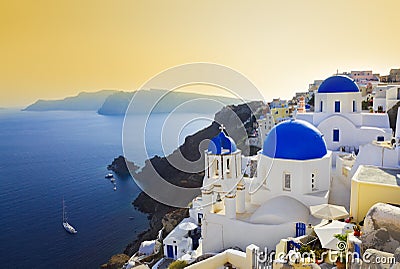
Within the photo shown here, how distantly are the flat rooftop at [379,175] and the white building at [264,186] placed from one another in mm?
1776

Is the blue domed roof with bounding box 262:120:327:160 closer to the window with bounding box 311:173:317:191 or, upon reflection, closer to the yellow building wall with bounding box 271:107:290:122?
the window with bounding box 311:173:317:191

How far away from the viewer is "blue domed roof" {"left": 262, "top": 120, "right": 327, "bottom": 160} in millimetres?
10344

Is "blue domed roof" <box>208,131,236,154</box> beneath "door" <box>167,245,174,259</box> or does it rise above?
above

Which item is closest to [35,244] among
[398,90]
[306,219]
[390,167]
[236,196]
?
[236,196]

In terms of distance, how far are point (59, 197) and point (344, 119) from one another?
38.2 metres

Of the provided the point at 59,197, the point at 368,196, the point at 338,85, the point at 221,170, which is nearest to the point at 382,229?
the point at 368,196

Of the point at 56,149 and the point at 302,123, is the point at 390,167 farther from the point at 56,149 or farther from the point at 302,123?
the point at 56,149

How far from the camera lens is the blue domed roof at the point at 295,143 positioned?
10344 millimetres

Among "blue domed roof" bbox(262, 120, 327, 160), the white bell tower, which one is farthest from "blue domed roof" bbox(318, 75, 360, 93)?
the white bell tower

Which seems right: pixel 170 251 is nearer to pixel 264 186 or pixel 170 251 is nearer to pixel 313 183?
pixel 264 186

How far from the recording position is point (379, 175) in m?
8.27

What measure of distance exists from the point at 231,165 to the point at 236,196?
1204 millimetres

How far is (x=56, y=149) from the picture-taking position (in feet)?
209

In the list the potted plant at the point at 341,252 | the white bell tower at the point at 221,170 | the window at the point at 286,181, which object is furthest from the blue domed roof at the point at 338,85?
the potted plant at the point at 341,252
